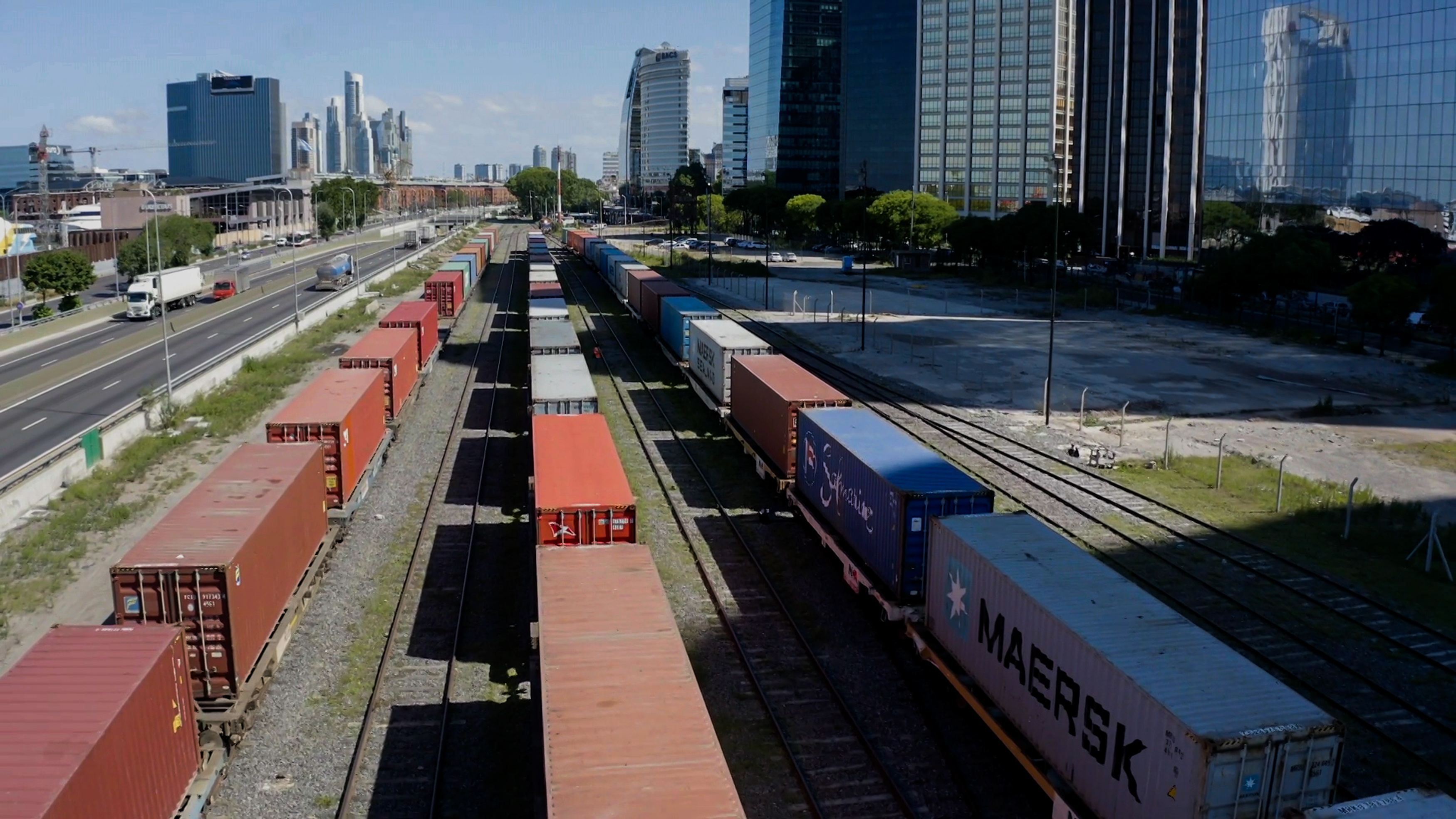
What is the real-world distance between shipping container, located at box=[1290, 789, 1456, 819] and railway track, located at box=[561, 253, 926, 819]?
6411 mm

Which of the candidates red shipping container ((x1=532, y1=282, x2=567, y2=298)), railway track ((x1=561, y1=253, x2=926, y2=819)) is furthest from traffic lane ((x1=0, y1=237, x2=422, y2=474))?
railway track ((x1=561, y1=253, x2=926, y2=819))

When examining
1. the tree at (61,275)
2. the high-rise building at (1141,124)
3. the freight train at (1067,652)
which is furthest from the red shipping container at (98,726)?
the high-rise building at (1141,124)

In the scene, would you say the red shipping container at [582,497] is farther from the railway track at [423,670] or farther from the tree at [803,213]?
the tree at [803,213]

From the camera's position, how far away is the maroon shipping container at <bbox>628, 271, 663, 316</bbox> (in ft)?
230

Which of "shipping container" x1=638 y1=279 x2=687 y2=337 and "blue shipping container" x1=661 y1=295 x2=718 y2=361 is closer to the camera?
"blue shipping container" x1=661 y1=295 x2=718 y2=361

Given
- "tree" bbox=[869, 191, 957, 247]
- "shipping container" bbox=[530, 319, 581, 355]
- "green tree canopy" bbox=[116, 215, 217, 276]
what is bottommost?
"shipping container" bbox=[530, 319, 581, 355]

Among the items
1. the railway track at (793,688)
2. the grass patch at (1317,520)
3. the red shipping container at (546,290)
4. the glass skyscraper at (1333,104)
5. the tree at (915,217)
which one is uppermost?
the glass skyscraper at (1333,104)

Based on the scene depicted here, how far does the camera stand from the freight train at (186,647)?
1217cm

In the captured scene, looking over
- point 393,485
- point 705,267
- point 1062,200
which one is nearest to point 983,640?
point 393,485

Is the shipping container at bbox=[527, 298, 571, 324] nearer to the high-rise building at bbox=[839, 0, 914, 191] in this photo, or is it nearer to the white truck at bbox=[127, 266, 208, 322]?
A: the white truck at bbox=[127, 266, 208, 322]

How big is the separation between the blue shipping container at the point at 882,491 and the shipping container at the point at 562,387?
760 centimetres

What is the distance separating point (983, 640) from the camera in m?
17.9

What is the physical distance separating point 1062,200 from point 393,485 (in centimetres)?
15141

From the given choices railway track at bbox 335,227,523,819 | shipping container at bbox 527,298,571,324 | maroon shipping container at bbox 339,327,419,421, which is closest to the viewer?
railway track at bbox 335,227,523,819
